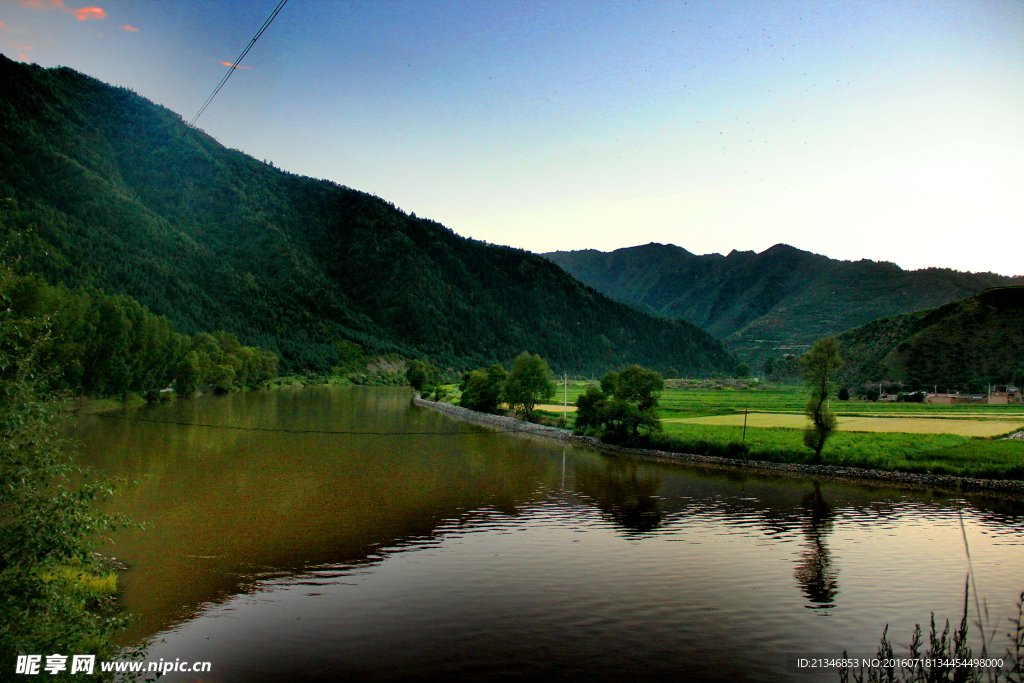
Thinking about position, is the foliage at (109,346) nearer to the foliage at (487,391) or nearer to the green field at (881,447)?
the foliage at (487,391)

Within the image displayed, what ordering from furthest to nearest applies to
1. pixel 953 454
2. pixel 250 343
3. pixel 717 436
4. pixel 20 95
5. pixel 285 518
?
pixel 20 95
pixel 250 343
pixel 717 436
pixel 953 454
pixel 285 518

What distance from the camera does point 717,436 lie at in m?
44.6

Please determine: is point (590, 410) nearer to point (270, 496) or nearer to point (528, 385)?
point (528, 385)

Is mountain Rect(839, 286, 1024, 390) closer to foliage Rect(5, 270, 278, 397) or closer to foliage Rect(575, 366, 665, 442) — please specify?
foliage Rect(575, 366, 665, 442)

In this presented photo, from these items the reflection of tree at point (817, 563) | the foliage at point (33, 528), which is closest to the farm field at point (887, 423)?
the reflection of tree at point (817, 563)

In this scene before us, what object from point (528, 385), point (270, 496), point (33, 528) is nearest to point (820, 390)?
point (270, 496)

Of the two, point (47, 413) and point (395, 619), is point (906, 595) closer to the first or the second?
point (395, 619)

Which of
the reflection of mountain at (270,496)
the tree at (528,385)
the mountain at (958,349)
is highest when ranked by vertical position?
the mountain at (958,349)

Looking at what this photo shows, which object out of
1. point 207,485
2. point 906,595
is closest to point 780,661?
point 906,595

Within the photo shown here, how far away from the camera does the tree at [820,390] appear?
120 feet

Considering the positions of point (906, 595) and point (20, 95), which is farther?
point (20, 95)

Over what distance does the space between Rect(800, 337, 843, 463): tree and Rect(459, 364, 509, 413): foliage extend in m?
36.5

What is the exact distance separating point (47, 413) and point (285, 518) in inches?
511

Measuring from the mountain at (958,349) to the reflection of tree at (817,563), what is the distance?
79.3 meters
